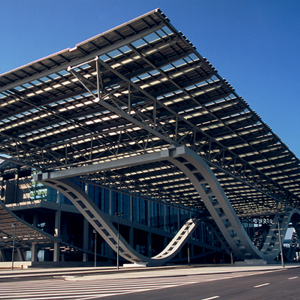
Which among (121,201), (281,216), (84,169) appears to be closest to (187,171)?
(84,169)

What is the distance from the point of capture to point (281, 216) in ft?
191

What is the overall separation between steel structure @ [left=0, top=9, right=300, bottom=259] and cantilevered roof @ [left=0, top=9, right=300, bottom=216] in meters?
0.07

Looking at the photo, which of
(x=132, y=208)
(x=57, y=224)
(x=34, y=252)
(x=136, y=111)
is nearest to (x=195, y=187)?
(x=136, y=111)

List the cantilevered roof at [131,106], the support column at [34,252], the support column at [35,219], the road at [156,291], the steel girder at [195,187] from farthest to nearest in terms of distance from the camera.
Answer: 1. the support column at [35,219]
2. the support column at [34,252]
3. the steel girder at [195,187]
4. the cantilevered roof at [131,106]
5. the road at [156,291]

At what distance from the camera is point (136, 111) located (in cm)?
2420

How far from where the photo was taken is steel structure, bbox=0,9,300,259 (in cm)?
2000

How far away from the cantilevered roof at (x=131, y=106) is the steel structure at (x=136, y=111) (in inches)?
2.8

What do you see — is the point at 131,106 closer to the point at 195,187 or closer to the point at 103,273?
the point at 195,187

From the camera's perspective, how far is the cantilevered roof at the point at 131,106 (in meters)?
19.9

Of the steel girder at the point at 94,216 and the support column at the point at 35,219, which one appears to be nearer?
the steel girder at the point at 94,216

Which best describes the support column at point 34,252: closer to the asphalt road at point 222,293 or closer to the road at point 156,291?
the road at point 156,291

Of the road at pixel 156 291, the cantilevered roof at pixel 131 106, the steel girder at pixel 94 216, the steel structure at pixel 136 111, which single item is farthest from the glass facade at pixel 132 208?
the road at pixel 156 291

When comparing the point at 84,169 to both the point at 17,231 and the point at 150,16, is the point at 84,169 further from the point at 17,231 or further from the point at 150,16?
the point at 17,231

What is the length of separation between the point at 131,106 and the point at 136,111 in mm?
718
